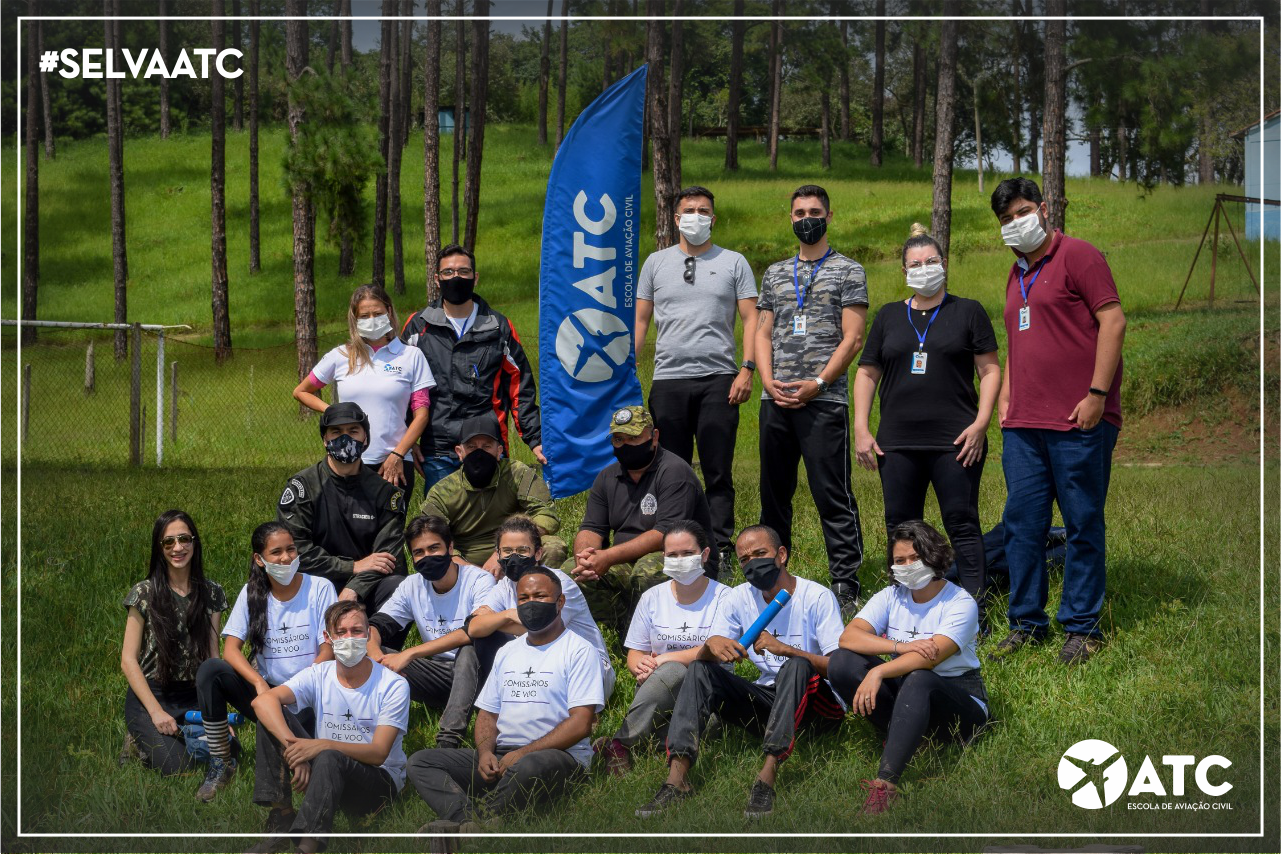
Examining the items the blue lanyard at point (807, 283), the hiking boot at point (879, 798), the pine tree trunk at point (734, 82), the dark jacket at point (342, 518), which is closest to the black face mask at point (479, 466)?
the dark jacket at point (342, 518)

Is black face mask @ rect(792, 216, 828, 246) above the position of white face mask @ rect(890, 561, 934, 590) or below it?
above

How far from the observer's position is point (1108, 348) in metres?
5.93

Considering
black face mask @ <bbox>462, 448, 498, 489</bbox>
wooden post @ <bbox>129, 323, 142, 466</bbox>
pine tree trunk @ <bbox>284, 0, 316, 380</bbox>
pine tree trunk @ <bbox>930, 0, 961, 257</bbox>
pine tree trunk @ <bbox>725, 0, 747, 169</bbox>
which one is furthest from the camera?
pine tree trunk @ <bbox>725, 0, 747, 169</bbox>

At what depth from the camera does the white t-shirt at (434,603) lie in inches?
243

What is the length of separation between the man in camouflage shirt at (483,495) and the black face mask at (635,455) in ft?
1.70

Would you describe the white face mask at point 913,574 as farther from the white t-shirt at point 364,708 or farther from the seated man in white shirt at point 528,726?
the white t-shirt at point 364,708

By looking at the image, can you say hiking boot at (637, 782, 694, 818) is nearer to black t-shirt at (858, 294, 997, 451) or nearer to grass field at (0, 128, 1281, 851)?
grass field at (0, 128, 1281, 851)

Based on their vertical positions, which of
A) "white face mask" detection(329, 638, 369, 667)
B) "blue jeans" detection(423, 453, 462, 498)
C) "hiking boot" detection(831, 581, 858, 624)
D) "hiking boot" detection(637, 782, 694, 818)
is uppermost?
"blue jeans" detection(423, 453, 462, 498)

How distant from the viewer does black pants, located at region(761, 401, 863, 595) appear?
6883mm

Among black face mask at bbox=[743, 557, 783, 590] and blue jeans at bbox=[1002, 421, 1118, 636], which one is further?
blue jeans at bbox=[1002, 421, 1118, 636]

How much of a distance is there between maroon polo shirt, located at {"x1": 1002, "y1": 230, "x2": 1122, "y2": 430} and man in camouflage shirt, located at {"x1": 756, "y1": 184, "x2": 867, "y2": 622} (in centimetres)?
98

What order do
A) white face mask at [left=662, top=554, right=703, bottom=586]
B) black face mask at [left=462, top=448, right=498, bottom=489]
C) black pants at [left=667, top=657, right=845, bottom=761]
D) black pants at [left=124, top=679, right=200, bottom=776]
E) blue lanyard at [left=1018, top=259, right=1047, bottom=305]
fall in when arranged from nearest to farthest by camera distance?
black pants at [left=667, top=657, right=845, bottom=761] → white face mask at [left=662, top=554, right=703, bottom=586] → black pants at [left=124, top=679, right=200, bottom=776] → blue lanyard at [left=1018, top=259, right=1047, bottom=305] → black face mask at [left=462, top=448, right=498, bottom=489]

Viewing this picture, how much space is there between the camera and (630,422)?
6457mm

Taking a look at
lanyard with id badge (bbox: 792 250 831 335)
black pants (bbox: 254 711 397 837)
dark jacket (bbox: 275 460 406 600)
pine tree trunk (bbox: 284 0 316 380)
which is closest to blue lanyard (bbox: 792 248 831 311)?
lanyard with id badge (bbox: 792 250 831 335)
